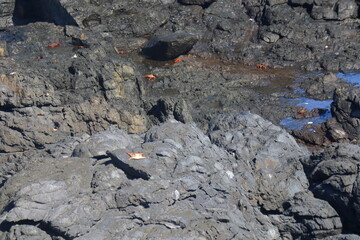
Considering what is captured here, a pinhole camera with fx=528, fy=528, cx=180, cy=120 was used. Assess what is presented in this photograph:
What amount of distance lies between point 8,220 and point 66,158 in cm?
131

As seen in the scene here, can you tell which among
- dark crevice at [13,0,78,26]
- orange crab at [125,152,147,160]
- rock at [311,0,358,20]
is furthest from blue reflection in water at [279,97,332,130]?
dark crevice at [13,0,78,26]

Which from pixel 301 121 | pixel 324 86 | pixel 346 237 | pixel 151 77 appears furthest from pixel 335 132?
pixel 151 77

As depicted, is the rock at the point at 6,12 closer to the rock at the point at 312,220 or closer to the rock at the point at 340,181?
the rock at the point at 340,181

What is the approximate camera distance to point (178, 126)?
786 cm

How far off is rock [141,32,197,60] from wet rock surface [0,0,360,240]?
45 mm

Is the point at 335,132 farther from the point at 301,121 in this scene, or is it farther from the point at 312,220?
the point at 312,220

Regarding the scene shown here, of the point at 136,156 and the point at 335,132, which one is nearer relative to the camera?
the point at 136,156

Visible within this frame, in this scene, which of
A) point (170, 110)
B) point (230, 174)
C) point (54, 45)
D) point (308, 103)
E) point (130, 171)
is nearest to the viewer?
point (130, 171)

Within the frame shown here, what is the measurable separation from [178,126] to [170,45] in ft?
25.0

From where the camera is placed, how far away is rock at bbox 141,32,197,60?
15.1 metres

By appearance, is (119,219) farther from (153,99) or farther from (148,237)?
(153,99)

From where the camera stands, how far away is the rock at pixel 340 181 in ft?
22.2

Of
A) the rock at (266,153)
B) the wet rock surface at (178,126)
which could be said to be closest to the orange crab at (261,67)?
the wet rock surface at (178,126)

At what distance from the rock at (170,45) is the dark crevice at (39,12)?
300 centimetres
